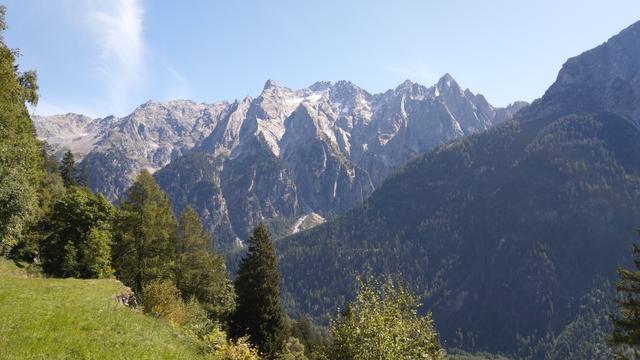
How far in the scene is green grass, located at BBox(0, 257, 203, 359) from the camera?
754 inches

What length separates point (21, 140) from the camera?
39938 millimetres

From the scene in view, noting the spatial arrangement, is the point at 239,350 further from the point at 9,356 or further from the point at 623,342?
the point at 623,342

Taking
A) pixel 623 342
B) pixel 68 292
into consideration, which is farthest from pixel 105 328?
pixel 623 342

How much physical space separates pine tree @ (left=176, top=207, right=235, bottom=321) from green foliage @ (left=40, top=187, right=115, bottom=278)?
14.4 metres

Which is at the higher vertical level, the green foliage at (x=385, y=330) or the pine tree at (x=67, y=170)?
the pine tree at (x=67, y=170)

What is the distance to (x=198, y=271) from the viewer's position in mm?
76125

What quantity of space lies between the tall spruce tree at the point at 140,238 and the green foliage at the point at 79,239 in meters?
2.06

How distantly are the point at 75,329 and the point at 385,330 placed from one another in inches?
622

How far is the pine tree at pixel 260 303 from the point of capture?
55.5 m

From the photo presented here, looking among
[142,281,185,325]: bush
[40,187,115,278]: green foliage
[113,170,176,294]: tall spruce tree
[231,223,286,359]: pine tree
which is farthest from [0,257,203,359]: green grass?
[113,170,176,294]: tall spruce tree

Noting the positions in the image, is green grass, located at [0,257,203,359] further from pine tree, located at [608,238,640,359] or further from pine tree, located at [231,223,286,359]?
pine tree, located at [608,238,640,359]

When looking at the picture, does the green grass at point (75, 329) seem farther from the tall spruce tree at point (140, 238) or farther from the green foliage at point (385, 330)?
the tall spruce tree at point (140, 238)

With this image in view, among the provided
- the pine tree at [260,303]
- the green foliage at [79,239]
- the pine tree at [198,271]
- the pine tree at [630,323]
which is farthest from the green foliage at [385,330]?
the pine tree at [198,271]

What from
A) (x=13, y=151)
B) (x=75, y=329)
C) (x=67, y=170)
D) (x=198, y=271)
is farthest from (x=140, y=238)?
(x=67, y=170)
